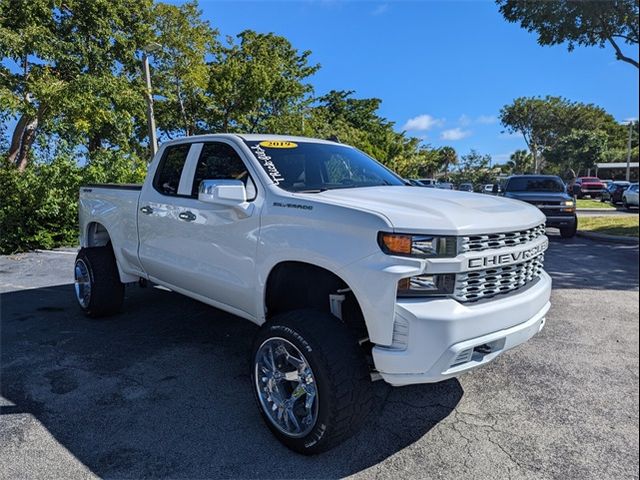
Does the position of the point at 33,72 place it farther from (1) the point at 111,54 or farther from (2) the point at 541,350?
(2) the point at 541,350

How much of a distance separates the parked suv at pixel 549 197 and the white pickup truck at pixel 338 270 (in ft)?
30.4

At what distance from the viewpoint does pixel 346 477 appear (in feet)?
8.39

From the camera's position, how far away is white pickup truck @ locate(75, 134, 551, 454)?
2461 mm

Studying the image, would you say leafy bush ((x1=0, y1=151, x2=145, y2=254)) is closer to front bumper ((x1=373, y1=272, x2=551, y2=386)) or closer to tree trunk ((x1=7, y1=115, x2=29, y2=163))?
tree trunk ((x1=7, y1=115, x2=29, y2=163))

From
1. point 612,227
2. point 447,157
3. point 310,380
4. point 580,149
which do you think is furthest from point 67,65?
point 447,157

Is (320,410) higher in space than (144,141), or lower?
lower

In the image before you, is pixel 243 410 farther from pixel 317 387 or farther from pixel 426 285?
pixel 426 285

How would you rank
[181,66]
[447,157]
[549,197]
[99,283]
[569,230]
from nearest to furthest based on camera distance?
1. [99,283]
2. [569,230]
3. [549,197]
4. [181,66]
5. [447,157]

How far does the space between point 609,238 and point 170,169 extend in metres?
11.0

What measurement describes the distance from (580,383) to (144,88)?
13012 millimetres

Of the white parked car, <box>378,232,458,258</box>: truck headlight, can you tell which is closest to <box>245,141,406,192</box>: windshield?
<box>378,232,458,258</box>: truck headlight

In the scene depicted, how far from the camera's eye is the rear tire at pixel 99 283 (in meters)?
5.08

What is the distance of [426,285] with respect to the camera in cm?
249

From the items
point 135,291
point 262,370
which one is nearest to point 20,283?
point 135,291
